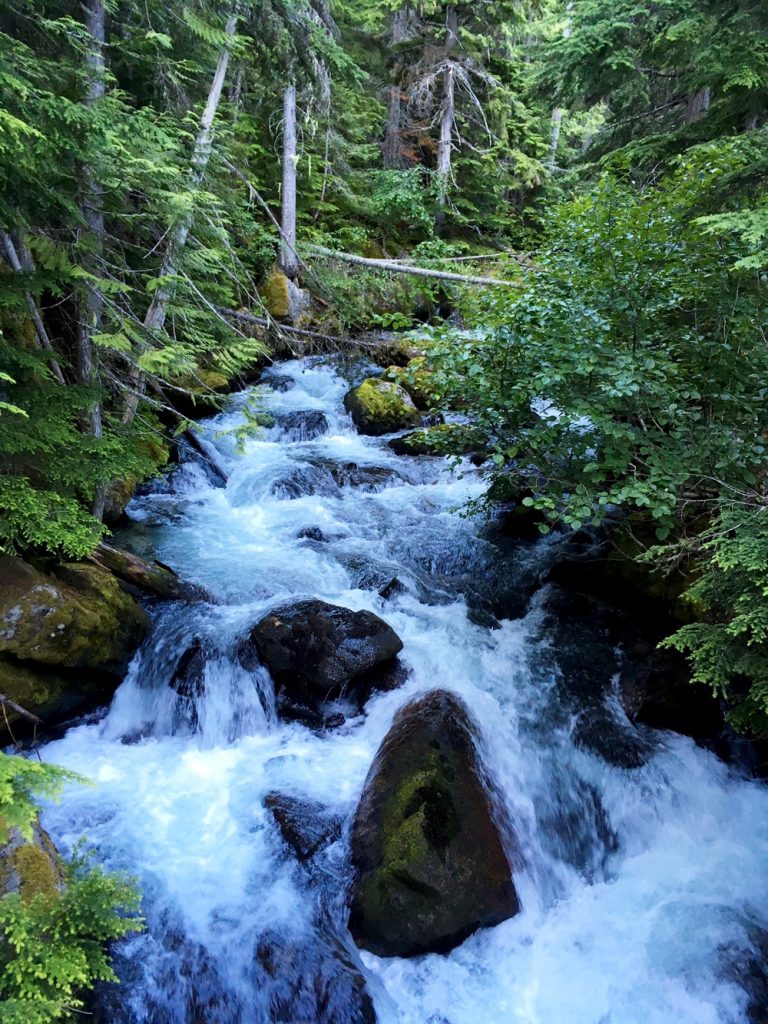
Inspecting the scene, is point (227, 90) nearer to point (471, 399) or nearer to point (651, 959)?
point (471, 399)

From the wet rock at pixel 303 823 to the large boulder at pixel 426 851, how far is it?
0.25 metres

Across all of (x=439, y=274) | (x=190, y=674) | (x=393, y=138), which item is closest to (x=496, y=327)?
(x=439, y=274)

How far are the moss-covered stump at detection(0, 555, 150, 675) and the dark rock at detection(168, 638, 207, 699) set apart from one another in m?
0.53

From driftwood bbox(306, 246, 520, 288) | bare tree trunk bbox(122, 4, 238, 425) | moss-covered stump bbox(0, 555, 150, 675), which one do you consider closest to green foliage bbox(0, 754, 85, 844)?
moss-covered stump bbox(0, 555, 150, 675)

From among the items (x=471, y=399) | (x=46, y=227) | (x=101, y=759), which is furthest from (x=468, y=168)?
(x=101, y=759)

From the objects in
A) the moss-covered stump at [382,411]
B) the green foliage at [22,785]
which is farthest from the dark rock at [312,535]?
the green foliage at [22,785]

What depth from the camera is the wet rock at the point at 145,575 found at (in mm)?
6867

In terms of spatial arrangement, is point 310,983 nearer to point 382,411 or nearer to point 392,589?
point 392,589

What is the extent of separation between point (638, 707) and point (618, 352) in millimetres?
3695

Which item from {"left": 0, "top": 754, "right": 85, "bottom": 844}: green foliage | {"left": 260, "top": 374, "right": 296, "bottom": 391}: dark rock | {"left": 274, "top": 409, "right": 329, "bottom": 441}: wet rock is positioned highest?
{"left": 0, "top": 754, "right": 85, "bottom": 844}: green foliage

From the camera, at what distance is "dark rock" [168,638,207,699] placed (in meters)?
5.95

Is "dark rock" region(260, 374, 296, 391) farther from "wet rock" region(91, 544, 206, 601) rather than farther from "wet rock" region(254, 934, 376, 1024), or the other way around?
"wet rock" region(254, 934, 376, 1024)

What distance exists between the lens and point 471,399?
7113mm

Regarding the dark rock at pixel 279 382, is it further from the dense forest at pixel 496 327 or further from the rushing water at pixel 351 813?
the rushing water at pixel 351 813
